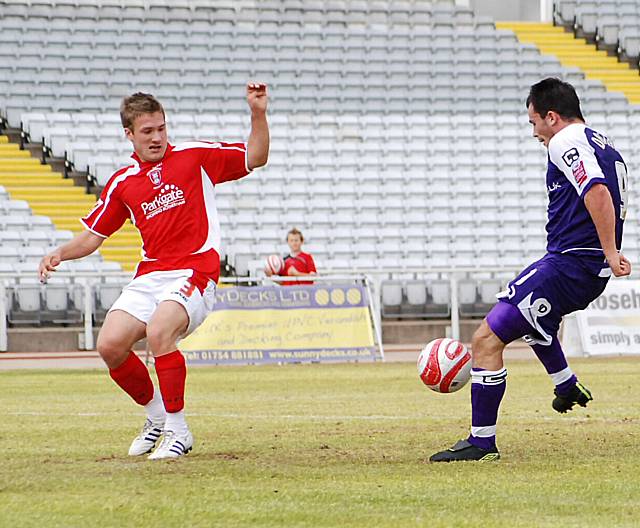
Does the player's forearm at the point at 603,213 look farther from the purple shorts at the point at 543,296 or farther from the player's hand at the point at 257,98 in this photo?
the player's hand at the point at 257,98

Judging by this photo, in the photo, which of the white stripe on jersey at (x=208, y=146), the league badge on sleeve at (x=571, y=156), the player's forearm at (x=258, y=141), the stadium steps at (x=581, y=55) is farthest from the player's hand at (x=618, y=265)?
the stadium steps at (x=581, y=55)

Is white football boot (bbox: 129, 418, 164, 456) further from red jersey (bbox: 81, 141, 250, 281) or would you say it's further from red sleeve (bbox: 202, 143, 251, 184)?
red sleeve (bbox: 202, 143, 251, 184)

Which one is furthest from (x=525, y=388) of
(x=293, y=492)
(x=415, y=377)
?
(x=293, y=492)

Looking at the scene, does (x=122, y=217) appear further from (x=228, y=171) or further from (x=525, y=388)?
(x=525, y=388)

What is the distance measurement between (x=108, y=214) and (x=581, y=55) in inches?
1159

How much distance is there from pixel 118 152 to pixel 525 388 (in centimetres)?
1597

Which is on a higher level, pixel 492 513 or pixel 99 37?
pixel 99 37

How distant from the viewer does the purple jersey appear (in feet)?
23.4

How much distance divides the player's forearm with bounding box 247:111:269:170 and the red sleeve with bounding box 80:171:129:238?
33.7 inches

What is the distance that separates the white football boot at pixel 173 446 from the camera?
744cm

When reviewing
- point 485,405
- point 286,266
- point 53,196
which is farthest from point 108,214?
point 53,196

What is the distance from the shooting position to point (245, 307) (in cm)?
1917

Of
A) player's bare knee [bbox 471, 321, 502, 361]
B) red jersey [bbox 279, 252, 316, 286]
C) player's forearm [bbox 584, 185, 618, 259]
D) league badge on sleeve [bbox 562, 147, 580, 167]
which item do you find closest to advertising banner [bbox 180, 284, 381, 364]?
red jersey [bbox 279, 252, 316, 286]

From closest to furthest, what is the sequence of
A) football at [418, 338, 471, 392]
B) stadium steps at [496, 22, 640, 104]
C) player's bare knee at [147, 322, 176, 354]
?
player's bare knee at [147, 322, 176, 354], football at [418, 338, 471, 392], stadium steps at [496, 22, 640, 104]
